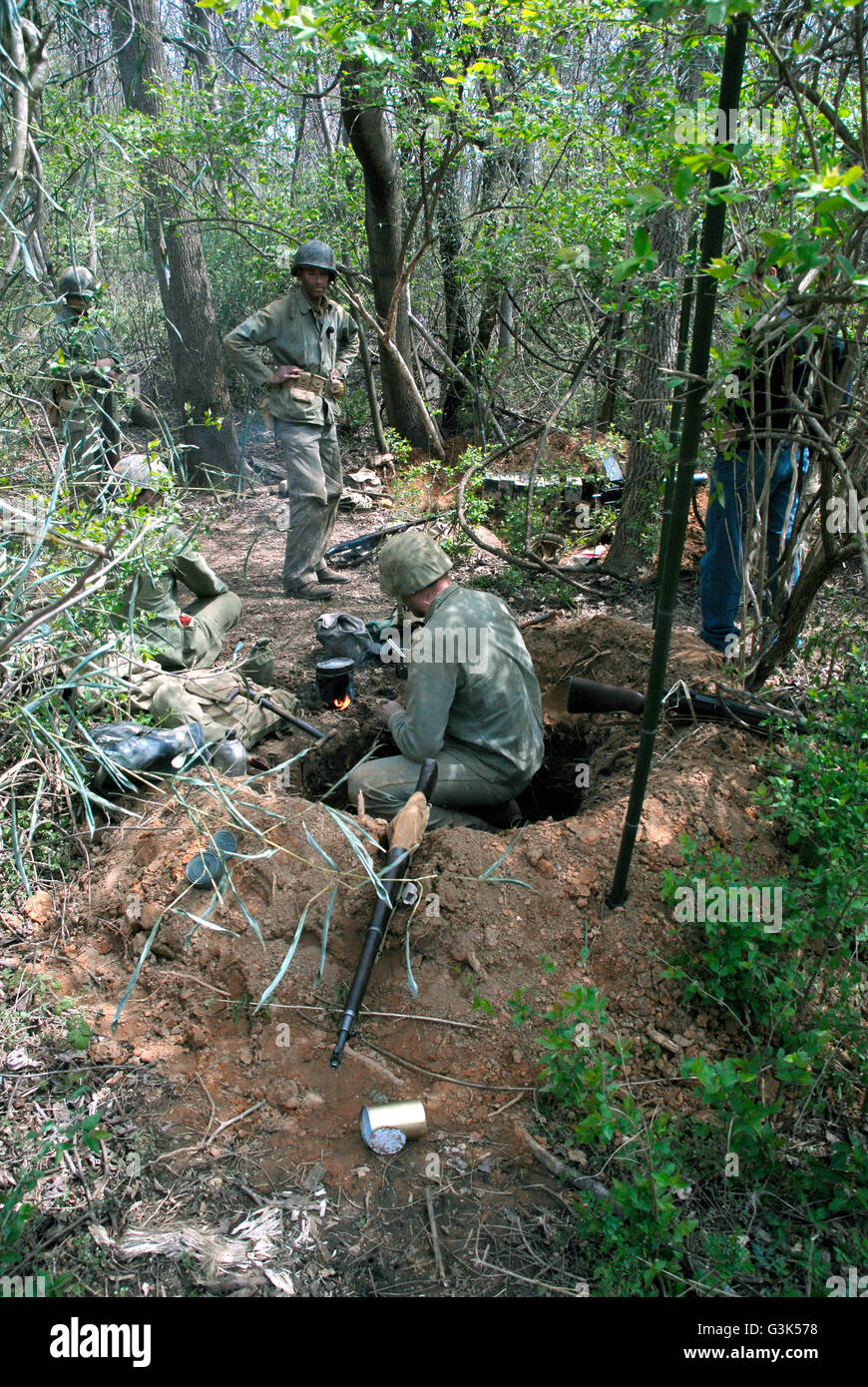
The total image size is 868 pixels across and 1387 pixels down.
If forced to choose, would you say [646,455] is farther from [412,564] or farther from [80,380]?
[80,380]

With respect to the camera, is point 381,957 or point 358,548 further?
point 358,548

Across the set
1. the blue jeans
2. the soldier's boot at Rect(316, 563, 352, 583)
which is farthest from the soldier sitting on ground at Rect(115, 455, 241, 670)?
the blue jeans

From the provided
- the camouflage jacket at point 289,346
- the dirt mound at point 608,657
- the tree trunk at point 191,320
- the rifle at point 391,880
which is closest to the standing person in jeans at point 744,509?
the dirt mound at point 608,657

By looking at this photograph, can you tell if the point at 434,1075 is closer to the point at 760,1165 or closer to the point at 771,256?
the point at 760,1165

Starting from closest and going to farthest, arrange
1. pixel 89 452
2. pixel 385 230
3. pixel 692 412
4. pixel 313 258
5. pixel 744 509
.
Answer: pixel 692 412, pixel 89 452, pixel 744 509, pixel 313 258, pixel 385 230

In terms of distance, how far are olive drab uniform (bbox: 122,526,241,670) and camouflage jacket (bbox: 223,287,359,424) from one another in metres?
2.06

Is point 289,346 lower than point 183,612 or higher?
higher

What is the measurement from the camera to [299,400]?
21.4 feet

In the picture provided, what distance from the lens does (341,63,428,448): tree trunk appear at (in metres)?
7.55

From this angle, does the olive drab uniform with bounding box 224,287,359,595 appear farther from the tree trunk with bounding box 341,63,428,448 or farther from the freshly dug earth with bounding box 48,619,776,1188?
the freshly dug earth with bounding box 48,619,776,1188

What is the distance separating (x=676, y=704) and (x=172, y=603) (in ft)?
8.62

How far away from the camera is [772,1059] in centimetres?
249

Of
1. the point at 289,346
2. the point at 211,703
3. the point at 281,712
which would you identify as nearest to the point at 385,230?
the point at 289,346

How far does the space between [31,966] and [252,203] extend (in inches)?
303
